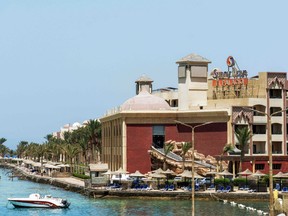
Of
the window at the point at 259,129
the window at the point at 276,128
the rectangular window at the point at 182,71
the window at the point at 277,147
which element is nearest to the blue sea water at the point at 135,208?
the window at the point at 259,129

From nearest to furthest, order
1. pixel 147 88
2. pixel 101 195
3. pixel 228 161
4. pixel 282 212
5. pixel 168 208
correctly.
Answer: pixel 282 212
pixel 168 208
pixel 101 195
pixel 228 161
pixel 147 88

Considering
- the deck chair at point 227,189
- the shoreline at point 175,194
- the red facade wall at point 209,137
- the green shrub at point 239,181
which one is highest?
the red facade wall at point 209,137

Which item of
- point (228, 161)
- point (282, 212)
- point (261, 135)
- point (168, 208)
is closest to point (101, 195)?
point (168, 208)

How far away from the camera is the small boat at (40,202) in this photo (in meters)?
94.3

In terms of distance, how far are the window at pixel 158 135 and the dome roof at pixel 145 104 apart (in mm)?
4378

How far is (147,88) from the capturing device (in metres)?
148

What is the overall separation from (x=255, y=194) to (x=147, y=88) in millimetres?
55644

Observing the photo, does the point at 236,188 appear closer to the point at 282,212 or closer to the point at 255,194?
the point at 255,194

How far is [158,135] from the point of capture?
127 m

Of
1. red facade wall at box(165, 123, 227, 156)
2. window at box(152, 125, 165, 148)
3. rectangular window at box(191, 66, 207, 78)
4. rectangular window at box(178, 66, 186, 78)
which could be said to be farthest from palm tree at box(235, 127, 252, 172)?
rectangular window at box(178, 66, 186, 78)

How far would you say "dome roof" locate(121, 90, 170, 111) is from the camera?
129625 mm

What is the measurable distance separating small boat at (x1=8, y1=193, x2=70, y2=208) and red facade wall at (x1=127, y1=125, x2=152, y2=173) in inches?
1143

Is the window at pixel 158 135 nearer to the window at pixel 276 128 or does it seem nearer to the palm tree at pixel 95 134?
the window at pixel 276 128

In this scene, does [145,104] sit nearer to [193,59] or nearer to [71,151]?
[193,59]
